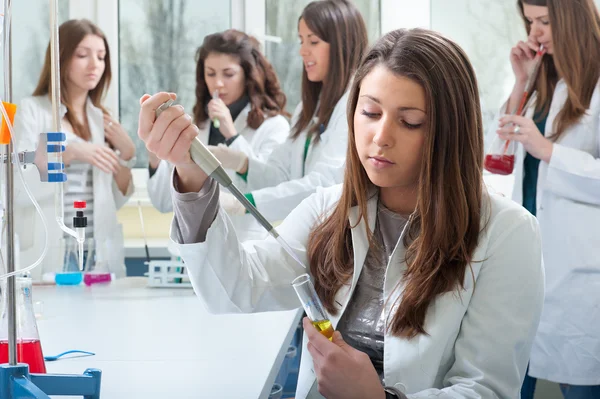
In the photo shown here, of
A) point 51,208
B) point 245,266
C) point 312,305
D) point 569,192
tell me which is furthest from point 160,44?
point 312,305

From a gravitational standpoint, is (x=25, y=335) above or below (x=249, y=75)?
below

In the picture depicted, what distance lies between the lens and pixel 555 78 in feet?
7.89

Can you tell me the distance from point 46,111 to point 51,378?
7.15 feet

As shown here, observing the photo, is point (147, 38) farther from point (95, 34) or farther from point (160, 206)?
point (160, 206)

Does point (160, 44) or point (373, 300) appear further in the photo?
point (160, 44)

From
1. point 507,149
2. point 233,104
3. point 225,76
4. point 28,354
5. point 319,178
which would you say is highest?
point 225,76

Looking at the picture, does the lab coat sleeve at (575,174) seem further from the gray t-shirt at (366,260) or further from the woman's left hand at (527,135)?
the gray t-shirt at (366,260)

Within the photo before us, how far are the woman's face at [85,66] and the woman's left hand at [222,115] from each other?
1.56 ft

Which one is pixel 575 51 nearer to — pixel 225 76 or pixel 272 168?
pixel 272 168

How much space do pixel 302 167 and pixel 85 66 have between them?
1.03 meters

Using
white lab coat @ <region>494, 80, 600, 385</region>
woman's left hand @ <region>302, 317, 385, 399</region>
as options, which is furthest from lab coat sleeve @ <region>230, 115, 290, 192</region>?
woman's left hand @ <region>302, 317, 385, 399</region>

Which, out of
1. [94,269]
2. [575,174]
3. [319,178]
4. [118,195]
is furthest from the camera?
[118,195]

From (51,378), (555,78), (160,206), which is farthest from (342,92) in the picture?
(51,378)

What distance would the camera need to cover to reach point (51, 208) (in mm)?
2861
